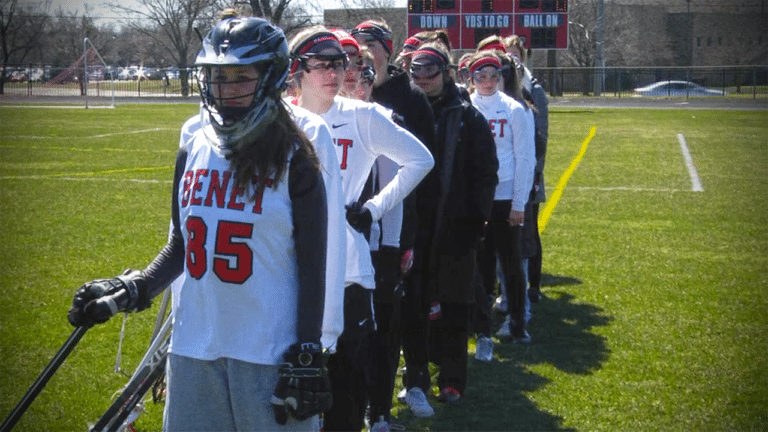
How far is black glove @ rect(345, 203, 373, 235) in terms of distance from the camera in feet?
13.5

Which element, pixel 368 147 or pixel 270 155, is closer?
pixel 270 155

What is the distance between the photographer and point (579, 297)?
29.5 ft

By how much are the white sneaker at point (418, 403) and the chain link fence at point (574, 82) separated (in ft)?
168

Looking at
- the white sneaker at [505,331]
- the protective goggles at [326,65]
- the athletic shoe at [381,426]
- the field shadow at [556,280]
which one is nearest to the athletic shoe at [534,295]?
the field shadow at [556,280]

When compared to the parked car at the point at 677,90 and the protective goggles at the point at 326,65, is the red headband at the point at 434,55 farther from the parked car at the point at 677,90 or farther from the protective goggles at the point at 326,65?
the parked car at the point at 677,90

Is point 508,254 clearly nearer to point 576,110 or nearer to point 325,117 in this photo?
point 325,117

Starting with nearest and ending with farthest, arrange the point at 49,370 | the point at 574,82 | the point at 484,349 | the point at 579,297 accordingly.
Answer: the point at 49,370, the point at 484,349, the point at 579,297, the point at 574,82

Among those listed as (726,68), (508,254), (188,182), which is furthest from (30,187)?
(726,68)

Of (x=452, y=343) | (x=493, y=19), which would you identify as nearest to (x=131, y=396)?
(x=452, y=343)

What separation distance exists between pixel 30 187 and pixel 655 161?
1329 centimetres

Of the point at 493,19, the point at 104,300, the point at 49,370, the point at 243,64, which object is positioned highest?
the point at 493,19

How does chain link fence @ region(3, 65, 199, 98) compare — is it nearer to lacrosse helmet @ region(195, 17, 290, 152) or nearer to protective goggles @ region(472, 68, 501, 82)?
protective goggles @ region(472, 68, 501, 82)

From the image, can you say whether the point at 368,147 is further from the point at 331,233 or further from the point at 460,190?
the point at 460,190

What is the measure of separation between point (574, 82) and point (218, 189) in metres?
60.9
